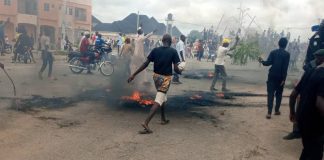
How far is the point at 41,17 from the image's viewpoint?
39656mm

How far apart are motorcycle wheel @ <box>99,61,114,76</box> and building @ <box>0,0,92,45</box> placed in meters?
19.4

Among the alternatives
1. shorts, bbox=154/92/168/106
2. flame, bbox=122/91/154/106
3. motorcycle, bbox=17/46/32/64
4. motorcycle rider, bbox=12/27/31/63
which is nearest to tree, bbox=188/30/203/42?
motorcycle, bbox=17/46/32/64

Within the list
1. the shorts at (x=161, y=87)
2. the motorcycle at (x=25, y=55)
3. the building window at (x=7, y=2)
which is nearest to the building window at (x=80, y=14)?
the building window at (x=7, y=2)

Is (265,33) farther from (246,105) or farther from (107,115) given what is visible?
(107,115)

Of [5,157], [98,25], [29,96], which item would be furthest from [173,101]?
[98,25]

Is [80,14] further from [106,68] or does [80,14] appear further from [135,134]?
[135,134]

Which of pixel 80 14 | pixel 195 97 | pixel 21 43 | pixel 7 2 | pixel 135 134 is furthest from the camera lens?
pixel 80 14

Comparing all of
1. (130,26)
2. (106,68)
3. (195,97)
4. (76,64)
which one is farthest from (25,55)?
(130,26)

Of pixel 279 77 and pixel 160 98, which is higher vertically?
pixel 279 77

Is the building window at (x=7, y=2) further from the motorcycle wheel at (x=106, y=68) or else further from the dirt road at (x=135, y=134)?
the dirt road at (x=135, y=134)

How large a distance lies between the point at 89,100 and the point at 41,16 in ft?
111

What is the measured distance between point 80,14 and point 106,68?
108 feet

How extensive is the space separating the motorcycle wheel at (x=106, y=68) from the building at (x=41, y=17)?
19.4 metres

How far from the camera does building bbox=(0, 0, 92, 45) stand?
118 ft
